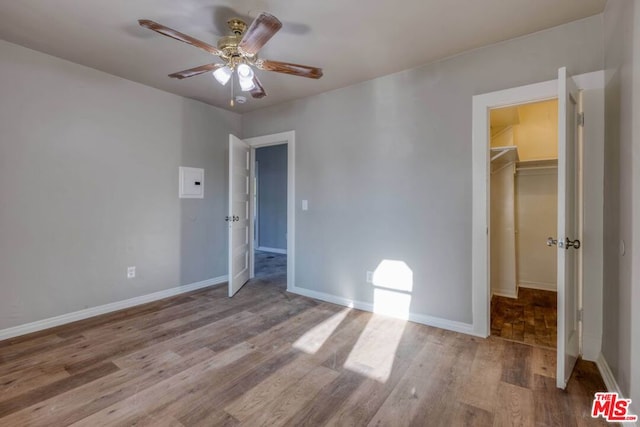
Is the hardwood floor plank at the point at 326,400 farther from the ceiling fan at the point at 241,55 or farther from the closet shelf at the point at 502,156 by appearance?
the closet shelf at the point at 502,156

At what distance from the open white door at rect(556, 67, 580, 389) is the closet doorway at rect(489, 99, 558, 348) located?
1338 millimetres

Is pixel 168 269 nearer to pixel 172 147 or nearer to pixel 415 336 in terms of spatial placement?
pixel 172 147

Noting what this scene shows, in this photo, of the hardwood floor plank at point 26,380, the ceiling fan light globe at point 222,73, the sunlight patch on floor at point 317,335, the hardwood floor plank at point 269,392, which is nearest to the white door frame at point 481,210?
the sunlight patch on floor at point 317,335

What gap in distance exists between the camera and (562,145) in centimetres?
183

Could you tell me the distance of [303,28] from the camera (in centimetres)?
232

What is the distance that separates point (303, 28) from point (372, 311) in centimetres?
279

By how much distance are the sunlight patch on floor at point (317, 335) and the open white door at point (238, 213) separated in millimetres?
1421

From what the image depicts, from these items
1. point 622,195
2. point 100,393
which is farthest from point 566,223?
point 100,393

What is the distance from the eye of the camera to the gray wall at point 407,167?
252 centimetres

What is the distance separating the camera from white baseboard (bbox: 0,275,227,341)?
266cm

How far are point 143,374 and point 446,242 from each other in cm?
268

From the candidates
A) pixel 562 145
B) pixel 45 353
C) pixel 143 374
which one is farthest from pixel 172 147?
pixel 562 145

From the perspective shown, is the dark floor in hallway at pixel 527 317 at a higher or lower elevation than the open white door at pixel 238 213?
lower

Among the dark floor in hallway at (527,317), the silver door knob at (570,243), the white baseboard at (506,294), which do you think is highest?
the silver door knob at (570,243)
